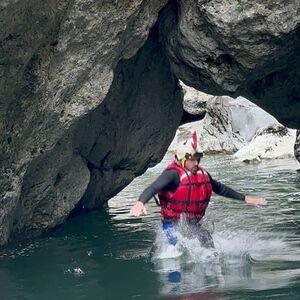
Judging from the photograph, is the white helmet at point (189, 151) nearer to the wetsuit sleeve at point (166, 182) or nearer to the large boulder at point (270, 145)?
the wetsuit sleeve at point (166, 182)

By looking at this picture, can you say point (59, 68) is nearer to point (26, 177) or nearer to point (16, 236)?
point (26, 177)

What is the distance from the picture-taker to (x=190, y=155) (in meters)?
9.36

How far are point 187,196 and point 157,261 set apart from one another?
0.95m

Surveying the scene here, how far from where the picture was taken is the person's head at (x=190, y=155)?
935 cm

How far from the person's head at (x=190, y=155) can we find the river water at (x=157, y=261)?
3.18 ft

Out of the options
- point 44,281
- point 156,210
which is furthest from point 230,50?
point 156,210

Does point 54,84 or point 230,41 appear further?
point 230,41

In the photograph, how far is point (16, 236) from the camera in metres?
11.5

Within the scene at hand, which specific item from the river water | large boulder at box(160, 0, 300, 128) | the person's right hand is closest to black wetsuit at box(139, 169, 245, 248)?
the river water

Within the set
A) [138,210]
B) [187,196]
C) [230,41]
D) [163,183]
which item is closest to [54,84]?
[163,183]

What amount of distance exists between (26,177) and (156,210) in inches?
184

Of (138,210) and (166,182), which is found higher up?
(166,182)

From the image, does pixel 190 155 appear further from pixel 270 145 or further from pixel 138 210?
pixel 270 145

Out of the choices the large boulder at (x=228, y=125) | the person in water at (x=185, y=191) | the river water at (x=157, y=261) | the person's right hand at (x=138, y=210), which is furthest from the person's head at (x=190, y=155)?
the large boulder at (x=228, y=125)
